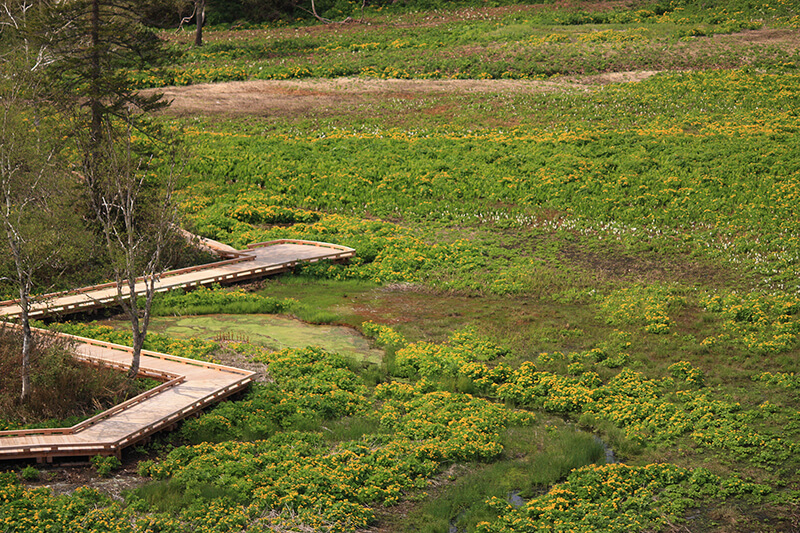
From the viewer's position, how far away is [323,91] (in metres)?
51.0

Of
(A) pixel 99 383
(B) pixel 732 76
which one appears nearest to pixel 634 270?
(A) pixel 99 383

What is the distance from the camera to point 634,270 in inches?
1101

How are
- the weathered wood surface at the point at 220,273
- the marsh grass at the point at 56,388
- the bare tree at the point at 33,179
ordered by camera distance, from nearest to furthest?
the marsh grass at the point at 56,388 → the bare tree at the point at 33,179 → the weathered wood surface at the point at 220,273

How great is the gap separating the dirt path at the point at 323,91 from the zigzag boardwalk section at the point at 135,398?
74.5ft

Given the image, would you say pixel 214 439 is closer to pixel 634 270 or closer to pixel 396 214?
pixel 634 270

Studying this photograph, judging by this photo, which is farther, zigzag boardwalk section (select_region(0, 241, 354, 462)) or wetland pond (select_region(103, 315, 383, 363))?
wetland pond (select_region(103, 315, 383, 363))

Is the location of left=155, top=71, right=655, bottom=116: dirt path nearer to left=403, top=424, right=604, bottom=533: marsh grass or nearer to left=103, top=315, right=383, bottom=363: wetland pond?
left=103, top=315, right=383, bottom=363: wetland pond

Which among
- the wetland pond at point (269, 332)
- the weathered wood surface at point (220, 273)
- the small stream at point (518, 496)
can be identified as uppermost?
the weathered wood surface at point (220, 273)

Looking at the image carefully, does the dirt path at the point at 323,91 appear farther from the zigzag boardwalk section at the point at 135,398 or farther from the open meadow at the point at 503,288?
the zigzag boardwalk section at the point at 135,398

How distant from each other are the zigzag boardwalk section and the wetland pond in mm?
2056

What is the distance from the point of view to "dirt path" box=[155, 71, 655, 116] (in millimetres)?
48062

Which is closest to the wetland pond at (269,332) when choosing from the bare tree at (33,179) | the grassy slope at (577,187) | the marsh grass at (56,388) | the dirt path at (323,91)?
the grassy slope at (577,187)

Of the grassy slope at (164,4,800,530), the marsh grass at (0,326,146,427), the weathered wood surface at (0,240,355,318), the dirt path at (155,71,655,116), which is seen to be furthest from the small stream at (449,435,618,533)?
the dirt path at (155,71,655,116)

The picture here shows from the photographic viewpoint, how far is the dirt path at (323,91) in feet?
158
